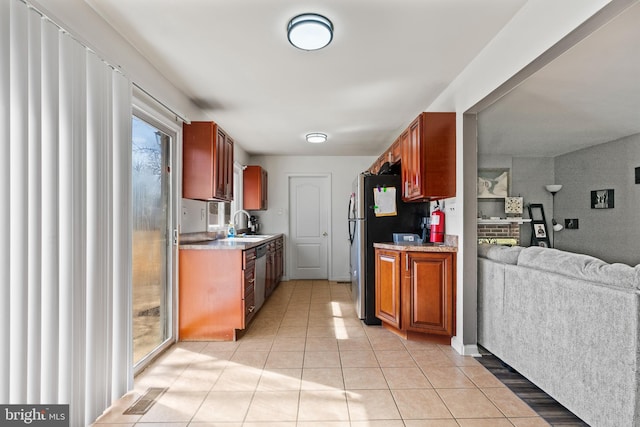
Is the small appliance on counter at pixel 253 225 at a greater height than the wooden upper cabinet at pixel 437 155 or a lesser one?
lesser

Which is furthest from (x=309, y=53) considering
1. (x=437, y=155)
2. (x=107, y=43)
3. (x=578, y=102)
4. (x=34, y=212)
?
(x=578, y=102)

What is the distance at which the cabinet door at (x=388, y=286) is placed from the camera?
3311mm

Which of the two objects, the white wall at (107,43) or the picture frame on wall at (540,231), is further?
the picture frame on wall at (540,231)

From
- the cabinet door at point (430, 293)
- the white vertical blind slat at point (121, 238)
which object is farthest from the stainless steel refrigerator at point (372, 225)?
the white vertical blind slat at point (121, 238)

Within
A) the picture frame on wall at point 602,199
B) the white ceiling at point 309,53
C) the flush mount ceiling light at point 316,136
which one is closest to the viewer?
the white ceiling at point 309,53

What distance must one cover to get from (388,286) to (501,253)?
3.83 feet

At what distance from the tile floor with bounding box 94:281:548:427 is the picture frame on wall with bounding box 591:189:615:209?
4.29 m

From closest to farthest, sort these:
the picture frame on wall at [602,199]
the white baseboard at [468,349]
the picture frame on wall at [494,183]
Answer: the white baseboard at [468,349] < the picture frame on wall at [602,199] < the picture frame on wall at [494,183]

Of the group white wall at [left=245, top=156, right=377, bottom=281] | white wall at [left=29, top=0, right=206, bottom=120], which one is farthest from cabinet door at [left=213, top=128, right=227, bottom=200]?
white wall at [left=245, top=156, right=377, bottom=281]

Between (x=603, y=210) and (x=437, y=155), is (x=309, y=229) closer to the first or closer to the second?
(x=437, y=155)

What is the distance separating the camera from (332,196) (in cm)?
654

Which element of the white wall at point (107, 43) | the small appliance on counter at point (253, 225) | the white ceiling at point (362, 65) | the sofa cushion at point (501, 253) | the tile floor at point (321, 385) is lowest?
the tile floor at point (321, 385)

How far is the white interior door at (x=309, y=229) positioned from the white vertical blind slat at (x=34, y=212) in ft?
16.8

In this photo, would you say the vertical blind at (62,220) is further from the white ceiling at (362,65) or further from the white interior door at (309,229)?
the white interior door at (309,229)
